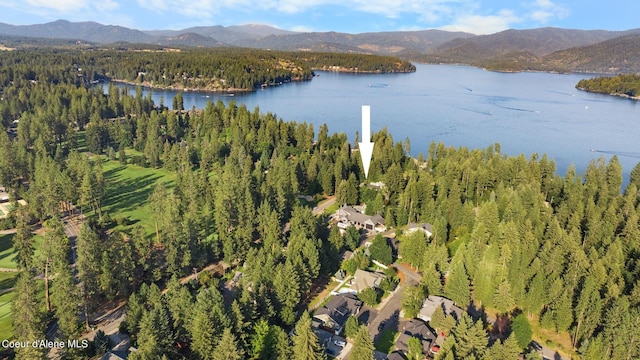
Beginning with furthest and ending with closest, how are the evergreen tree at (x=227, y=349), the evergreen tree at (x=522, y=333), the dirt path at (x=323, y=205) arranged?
the dirt path at (x=323, y=205)
the evergreen tree at (x=522, y=333)
the evergreen tree at (x=227, y=349)

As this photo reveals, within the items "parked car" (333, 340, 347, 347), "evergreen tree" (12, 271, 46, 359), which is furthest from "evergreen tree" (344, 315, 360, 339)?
"evergreen tree" (12, 271, 46, 359)

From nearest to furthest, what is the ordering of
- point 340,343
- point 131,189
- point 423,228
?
1. point 340,343
2. point 423,228
3. point 131,189

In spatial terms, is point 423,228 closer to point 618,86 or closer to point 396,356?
point 396,356

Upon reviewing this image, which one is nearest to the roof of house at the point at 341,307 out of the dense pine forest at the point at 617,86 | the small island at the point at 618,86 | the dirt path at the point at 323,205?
the dirt path at the point at 323,205

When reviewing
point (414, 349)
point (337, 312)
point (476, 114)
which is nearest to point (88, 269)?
point (337, 312)

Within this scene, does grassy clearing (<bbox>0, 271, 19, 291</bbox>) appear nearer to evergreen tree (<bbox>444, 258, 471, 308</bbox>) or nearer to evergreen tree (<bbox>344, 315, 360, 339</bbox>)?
A: evergreen tree (<bbox>344, 315, 360, 339</bbox>)

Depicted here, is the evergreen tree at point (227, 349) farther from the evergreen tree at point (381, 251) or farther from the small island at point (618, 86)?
the small island at point (618, 86)
